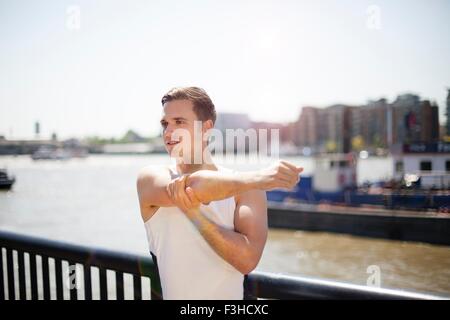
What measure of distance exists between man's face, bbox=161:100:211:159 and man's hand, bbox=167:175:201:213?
0.17m

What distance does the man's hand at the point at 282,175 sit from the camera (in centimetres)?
103

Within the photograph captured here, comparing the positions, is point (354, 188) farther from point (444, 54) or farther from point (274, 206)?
point (444, 54)

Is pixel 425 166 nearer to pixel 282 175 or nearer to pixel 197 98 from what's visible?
pixel 197 98

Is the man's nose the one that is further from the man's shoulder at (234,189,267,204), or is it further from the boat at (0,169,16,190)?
the boat at (0,169,16,190)

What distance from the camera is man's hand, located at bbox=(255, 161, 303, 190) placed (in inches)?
40.6

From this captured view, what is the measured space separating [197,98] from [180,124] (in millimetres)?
102

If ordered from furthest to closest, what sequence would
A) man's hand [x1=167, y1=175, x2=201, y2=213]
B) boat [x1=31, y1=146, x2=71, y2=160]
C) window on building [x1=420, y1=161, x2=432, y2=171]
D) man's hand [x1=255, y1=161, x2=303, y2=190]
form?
boat [x1=31, y1=146, x2=71, y2=160]
window on building [x1=420, y1=161, x2=432, y2=171]
man's hand [x1=167, y1=175, x2=201, y2=213]
man's hand [x1=255, y1=161, x2=303, y2=190]

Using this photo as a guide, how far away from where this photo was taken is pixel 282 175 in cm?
104

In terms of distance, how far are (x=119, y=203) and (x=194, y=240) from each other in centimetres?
3306

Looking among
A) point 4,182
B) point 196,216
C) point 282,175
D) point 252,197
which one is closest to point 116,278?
point 196,216

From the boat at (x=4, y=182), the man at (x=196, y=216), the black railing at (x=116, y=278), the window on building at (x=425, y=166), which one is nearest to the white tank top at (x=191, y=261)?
the man at (x=196, y=216)

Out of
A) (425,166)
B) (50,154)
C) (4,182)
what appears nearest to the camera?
(4,182)

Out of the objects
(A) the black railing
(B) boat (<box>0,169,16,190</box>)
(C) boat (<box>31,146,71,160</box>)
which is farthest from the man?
(C) boat (<box>31,146,71,160</box>)
